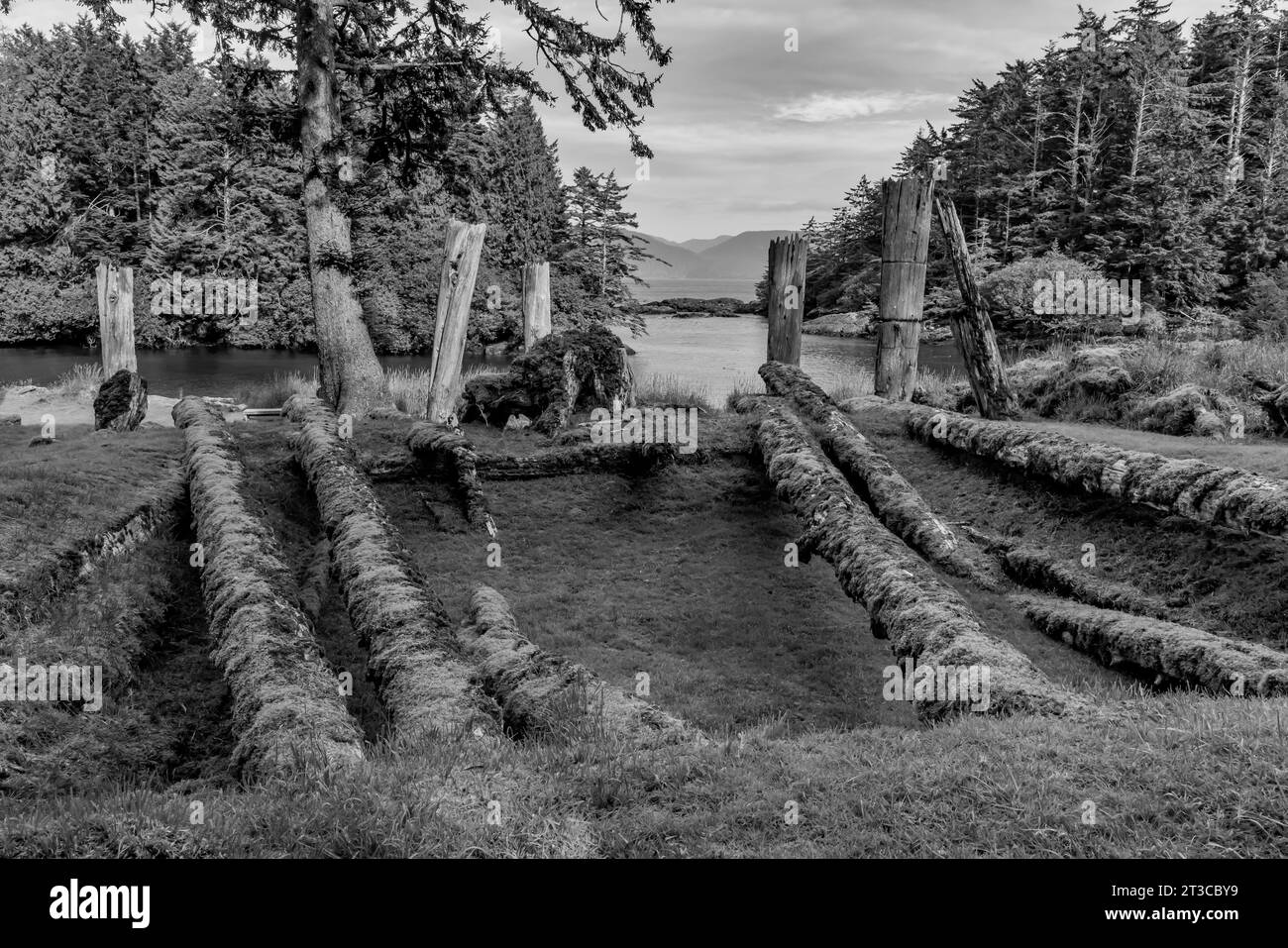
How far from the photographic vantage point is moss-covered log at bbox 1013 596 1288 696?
5.41 m

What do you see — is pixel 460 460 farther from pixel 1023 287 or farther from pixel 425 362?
pixel 1023 287

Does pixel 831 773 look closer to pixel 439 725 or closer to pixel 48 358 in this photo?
pixel 439 725

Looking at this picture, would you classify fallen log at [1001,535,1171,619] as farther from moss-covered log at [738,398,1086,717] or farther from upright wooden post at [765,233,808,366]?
upright wooden post at [765,233,808,366]

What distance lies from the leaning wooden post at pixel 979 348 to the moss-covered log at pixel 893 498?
2918 millimetres

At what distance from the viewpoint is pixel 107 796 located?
168 inches

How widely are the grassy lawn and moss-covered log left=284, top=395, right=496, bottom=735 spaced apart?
418 millimetres

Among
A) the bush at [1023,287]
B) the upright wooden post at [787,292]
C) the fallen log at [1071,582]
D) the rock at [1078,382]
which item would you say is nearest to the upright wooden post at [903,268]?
the upright wooden post at [787,292]

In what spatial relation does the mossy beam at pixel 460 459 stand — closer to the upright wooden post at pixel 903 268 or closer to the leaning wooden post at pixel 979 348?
the upright wooden post at pixel 903 268

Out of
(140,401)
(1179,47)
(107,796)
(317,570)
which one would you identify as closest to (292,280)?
(140,401)

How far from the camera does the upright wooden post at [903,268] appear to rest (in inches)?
525

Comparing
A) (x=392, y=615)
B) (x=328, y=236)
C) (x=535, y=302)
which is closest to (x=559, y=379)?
(x=328, y=236)

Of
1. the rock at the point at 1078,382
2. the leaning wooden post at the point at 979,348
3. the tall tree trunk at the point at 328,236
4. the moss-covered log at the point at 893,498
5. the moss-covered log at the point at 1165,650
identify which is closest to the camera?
the moss-covered log at the point at 1165,650

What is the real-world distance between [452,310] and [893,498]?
26.6 feet

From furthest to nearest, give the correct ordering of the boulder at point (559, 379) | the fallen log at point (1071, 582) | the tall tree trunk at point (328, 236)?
the tall tree trunk at point (328, 236) → the boulder at point (559, 379) → the fallen log at point (1071, 582)
